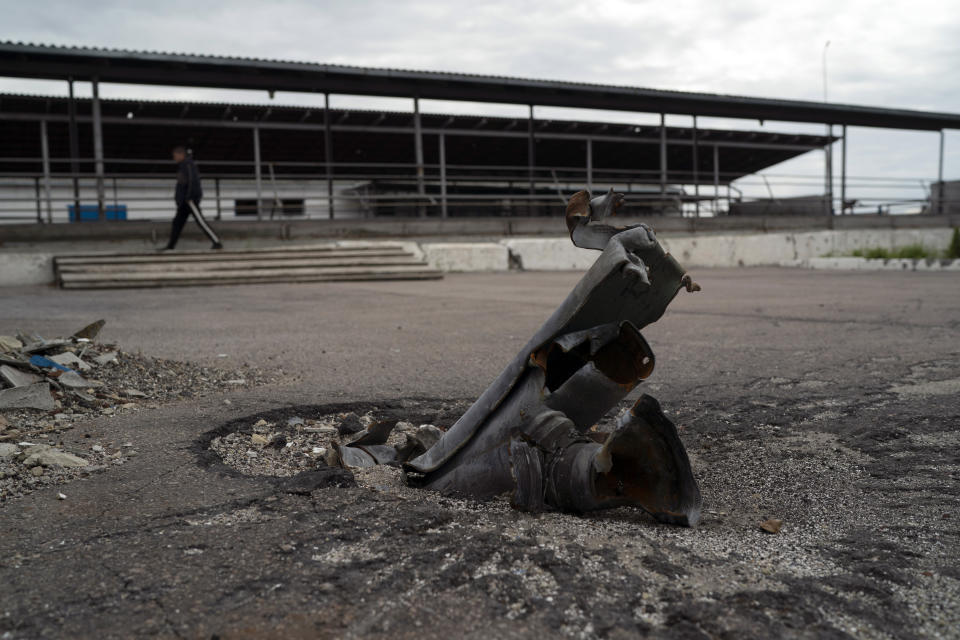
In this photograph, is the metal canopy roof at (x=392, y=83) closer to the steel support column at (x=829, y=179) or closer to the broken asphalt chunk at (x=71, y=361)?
the steel support column at (x=829, y=179)

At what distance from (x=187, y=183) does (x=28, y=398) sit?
9.40m

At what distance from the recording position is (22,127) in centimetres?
1648

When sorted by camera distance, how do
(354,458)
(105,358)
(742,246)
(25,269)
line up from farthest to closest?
(742,246), (25,269), (105,358), (354,458)

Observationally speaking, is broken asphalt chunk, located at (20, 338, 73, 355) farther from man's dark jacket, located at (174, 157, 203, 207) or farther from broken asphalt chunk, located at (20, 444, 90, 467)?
man's dark jacket, located at (174, 157, 203, 207)

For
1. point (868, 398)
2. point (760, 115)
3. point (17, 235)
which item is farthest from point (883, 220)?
point (17, 235)

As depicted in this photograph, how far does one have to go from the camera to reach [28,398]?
252cm

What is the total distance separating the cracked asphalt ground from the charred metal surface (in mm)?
70

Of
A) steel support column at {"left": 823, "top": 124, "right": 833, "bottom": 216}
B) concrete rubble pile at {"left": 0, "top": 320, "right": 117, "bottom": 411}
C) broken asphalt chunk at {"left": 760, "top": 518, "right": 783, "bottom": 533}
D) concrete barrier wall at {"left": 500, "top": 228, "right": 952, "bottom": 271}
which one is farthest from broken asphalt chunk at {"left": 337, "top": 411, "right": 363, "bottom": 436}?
A: steel support column at {"left": 823, "top": 124, "right": 833, "bottom": 216}

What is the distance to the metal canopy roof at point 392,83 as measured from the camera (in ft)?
41.8

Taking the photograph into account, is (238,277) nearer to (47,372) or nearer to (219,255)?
(219,255)

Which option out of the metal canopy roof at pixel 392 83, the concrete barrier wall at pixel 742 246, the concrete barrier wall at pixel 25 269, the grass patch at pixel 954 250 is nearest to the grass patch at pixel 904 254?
the grass patch at pixel 954 250

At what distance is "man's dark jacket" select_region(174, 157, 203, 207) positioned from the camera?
36.2 ft

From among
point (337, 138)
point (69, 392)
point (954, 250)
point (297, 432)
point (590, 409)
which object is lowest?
point (297, 432)

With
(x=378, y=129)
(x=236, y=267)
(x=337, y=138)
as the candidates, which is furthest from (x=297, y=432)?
(x=337, y=138)
